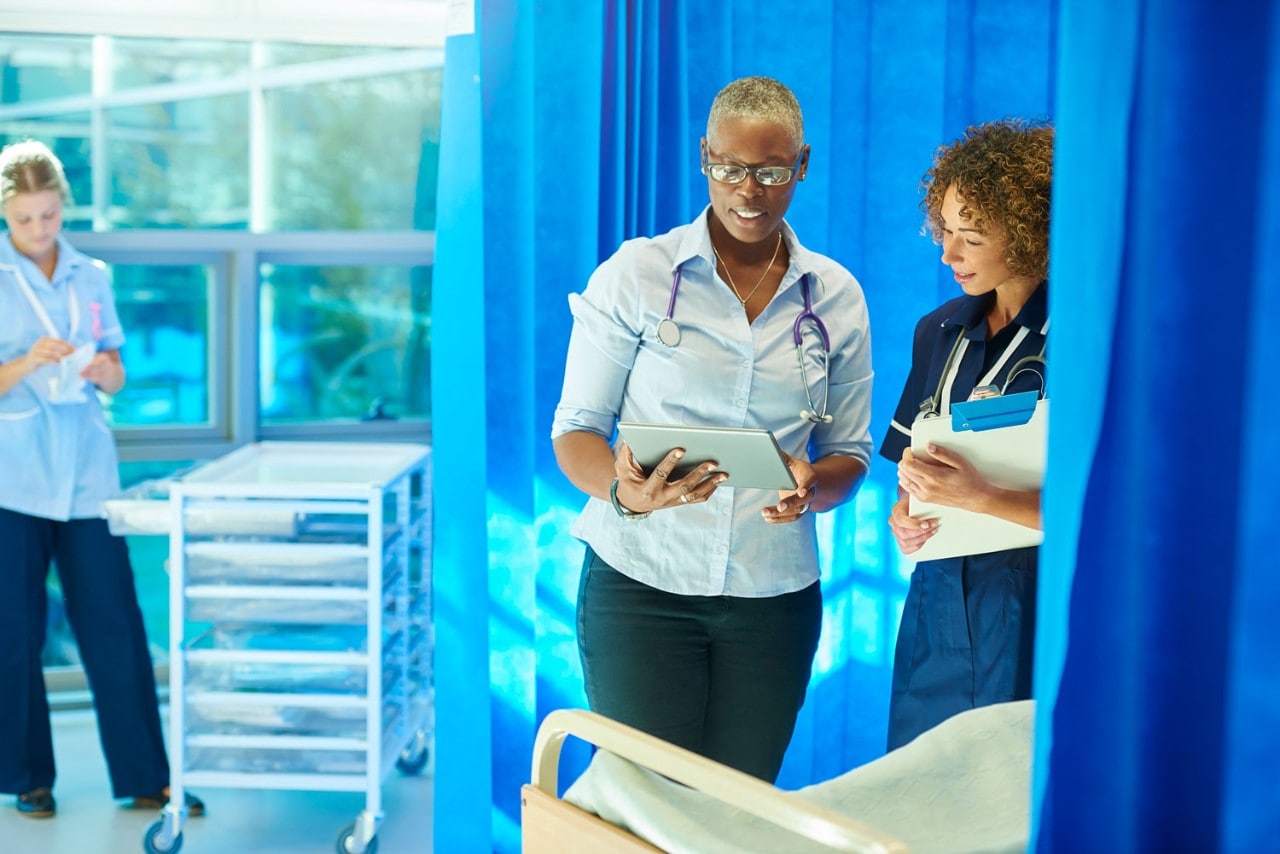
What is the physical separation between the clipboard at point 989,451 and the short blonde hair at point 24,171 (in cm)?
223

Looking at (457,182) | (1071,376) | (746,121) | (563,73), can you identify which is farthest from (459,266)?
(1071,376)

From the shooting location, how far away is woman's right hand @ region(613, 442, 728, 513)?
1.84m

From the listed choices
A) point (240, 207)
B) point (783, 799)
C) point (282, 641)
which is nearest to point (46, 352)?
point (282, 641)

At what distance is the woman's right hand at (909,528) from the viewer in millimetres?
2029

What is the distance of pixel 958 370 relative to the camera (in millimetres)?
2045

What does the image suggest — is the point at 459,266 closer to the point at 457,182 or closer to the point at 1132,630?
the point at 457,182

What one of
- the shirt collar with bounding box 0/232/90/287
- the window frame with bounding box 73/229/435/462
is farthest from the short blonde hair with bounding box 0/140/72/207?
the window frame with bounding box 73/229/435/462

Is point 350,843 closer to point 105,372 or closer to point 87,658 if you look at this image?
point 87,658

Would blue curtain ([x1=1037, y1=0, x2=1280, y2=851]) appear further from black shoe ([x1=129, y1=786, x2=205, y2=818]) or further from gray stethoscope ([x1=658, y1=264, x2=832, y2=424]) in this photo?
black shoe ([x1=129, y1=786, x2=205, y2=818])

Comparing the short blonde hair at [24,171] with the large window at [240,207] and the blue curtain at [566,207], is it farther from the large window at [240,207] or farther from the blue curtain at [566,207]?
the blue curtain at [566,207]

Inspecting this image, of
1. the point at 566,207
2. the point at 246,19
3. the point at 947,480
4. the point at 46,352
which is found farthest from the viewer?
the point at 246,19

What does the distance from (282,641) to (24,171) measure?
125 centimetres

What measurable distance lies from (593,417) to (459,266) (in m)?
0.69

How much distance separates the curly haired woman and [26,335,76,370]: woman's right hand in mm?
2017
